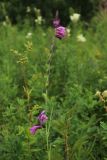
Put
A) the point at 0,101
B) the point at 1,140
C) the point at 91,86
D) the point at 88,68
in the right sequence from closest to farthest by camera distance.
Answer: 1. the point at 1,140
2. the point at 0,101
3. the point at 91,86
4. the point at 88,68

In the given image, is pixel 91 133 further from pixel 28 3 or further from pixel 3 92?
pixel 28 3

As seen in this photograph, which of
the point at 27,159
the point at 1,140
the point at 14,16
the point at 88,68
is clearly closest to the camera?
the point at 27,159

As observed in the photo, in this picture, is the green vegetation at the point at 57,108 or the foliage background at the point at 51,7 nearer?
the green vegetation at the point at 57,108

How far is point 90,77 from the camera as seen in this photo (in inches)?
166

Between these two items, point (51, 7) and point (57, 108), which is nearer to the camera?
point (57, 108)

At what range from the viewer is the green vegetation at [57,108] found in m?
2.68

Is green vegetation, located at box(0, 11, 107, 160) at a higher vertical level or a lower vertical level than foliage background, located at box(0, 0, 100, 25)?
lower

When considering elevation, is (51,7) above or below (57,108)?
above

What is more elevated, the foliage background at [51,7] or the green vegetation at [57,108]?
the foliage background at [51,7]

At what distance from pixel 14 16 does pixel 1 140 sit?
7.61m

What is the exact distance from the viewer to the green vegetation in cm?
268

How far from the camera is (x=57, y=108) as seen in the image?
3.46 metres

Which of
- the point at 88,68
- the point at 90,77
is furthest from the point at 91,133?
the point at 88,68

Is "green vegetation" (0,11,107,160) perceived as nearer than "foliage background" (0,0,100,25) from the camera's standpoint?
Yes
